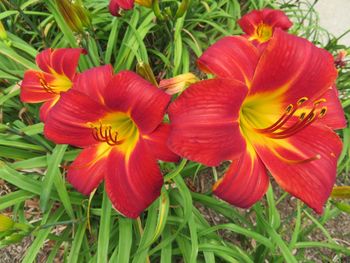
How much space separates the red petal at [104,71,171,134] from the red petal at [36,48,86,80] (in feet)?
0.87

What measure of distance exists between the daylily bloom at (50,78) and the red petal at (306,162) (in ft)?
1.89

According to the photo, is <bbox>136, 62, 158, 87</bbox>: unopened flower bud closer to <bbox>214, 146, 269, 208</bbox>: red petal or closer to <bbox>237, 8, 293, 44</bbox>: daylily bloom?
<bbox>214, 146, 269, 208</bbox>: red petal

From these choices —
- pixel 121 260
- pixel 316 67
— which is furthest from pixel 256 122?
pixel 121 260

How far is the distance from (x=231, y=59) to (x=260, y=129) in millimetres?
178

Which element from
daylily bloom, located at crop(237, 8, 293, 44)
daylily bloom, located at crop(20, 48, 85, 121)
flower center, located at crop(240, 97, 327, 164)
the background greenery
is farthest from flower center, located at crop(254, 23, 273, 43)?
daylily bloom, located at crop(20, 48, 85, 121)

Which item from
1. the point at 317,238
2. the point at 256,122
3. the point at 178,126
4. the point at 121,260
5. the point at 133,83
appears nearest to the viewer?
the point at 178,126

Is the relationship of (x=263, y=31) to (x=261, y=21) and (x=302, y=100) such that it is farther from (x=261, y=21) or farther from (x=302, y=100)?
(x=302, y=100)

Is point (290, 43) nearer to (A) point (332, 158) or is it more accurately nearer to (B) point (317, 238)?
(A) point (332, 158)

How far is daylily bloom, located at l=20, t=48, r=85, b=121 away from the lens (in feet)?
3.33

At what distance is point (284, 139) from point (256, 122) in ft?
0.30

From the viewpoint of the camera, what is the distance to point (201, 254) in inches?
50.2

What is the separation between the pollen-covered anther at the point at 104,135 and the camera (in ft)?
2.71

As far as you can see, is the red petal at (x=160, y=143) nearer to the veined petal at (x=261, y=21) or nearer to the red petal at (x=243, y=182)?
the red petal at (x=243, y=182)

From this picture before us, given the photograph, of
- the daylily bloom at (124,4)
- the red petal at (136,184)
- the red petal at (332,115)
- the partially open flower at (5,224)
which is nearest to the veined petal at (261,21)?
the daylily bloom at (124,4)
